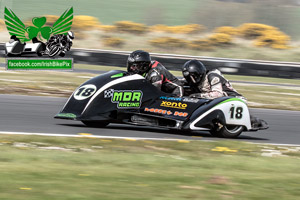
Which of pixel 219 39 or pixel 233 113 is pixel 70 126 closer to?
pixel 233 113

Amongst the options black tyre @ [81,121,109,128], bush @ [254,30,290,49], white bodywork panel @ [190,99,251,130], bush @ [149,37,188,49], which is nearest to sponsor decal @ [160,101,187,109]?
white bodywork panel @ [190,99,251,130]

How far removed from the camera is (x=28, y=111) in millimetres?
11617

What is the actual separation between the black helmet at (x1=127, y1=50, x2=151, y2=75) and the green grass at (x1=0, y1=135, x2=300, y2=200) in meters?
1.67

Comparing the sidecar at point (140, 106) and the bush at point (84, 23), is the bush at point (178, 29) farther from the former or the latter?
the sidecar at point (140, 106)

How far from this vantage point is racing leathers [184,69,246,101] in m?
9.81

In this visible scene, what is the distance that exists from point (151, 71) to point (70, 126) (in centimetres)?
165

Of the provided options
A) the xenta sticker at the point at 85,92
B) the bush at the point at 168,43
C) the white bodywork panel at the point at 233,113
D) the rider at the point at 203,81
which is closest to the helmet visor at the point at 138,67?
the rider at the point at 203,81

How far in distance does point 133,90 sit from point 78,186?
434 cm

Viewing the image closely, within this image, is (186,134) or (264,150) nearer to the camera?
(264,150)

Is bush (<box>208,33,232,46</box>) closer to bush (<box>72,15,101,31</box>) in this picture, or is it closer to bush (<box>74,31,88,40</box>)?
bush (<box>72,15,101,31</box>)

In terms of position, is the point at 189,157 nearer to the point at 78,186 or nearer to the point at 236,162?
the point at 236,162

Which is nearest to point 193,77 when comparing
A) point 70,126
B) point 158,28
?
point 70,126

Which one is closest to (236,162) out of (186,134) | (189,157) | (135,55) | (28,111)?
(189,157)

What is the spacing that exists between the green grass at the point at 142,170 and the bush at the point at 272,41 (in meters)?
22.0
